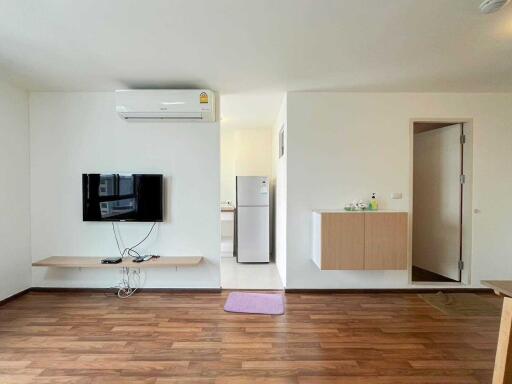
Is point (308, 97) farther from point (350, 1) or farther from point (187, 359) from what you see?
point (187, 359)

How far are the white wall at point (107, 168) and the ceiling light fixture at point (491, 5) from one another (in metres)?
2.49

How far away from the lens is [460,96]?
3.17 metres

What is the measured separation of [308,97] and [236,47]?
1.28 meters

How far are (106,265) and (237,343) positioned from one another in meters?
1.72

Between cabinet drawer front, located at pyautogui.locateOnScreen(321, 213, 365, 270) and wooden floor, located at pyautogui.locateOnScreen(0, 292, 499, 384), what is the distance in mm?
480

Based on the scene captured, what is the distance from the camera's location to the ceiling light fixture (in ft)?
5.21

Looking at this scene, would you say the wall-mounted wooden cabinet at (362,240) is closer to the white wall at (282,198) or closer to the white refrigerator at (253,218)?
the white wall at (282,198)

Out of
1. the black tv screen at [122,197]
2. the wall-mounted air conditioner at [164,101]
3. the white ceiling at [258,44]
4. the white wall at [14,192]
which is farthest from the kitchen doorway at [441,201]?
the white wall at [14,192]

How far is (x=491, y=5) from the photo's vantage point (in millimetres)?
1620

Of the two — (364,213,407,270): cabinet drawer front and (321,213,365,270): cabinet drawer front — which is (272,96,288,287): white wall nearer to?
(321,213,365,270): cabinet drawer front

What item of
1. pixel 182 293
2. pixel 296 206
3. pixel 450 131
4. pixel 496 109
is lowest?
pixel 182 293

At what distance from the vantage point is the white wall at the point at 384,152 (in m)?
3.17

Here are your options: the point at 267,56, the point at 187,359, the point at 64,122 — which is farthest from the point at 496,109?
the point at 64,122

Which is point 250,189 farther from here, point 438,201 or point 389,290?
point 438,201
